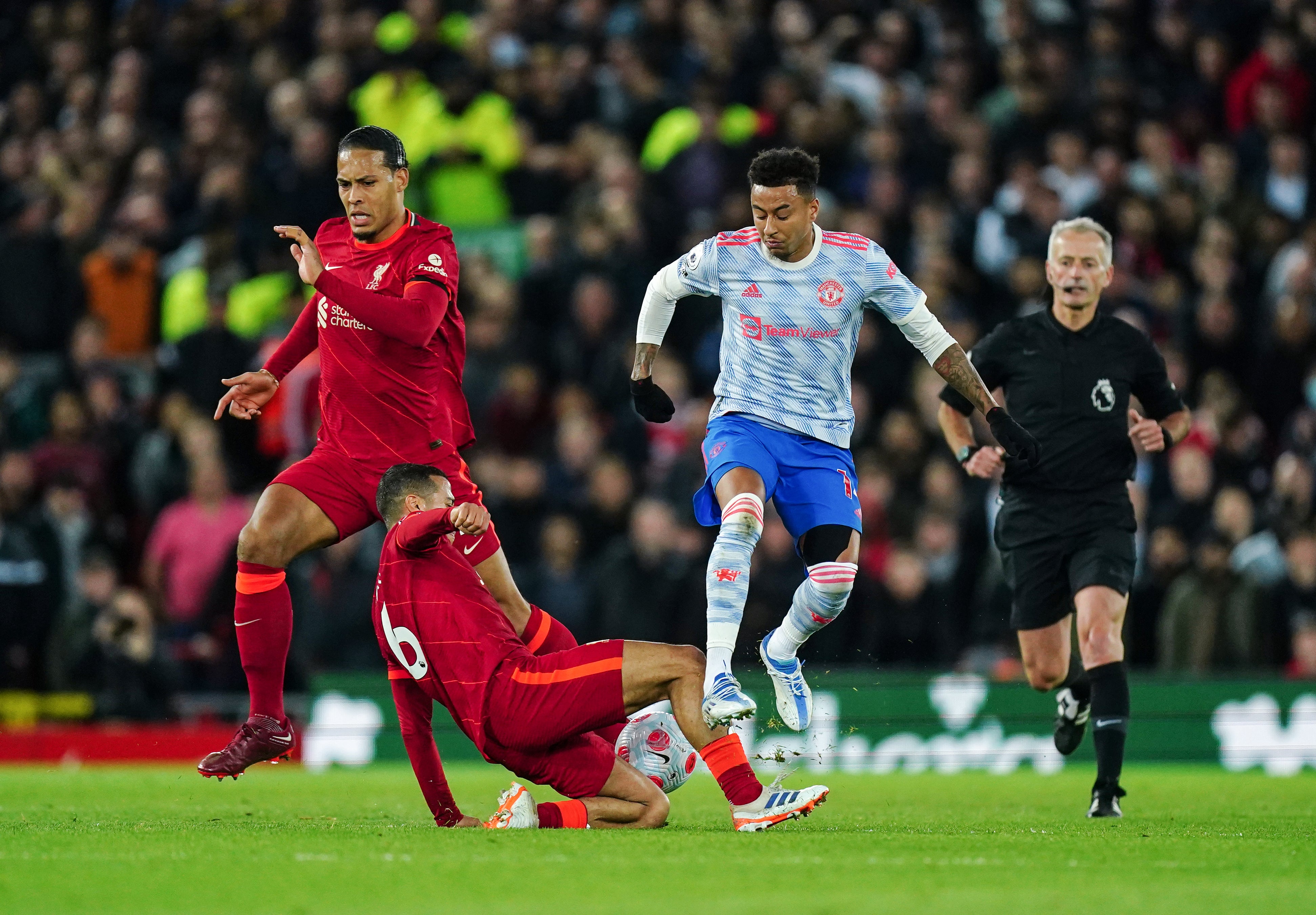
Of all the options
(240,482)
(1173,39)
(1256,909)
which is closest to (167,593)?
(240,482)

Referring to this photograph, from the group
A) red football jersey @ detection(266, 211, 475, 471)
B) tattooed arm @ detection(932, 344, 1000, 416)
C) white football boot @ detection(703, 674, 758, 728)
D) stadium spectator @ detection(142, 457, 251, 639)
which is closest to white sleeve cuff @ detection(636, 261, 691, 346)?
red football jersey @ detection(266, 211, 475, 471)

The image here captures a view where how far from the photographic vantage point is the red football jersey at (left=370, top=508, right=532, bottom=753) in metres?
7.42

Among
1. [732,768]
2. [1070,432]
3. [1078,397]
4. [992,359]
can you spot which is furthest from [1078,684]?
[732,768]

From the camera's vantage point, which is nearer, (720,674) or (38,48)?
(720,674)

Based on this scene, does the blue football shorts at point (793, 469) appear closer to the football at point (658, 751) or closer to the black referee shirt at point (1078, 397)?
the football at point (658, 751)

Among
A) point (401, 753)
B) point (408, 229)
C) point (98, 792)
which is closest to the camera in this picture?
point (408, 229)

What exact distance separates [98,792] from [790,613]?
4550 mm

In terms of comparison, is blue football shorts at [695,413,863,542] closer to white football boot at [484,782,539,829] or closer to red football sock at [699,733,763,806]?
red football sock at [699,733,763,806]

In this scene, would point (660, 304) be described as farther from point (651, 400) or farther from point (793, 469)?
point (793, 469)

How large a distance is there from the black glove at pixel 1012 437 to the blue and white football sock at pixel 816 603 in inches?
34.9

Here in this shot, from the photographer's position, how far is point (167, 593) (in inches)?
623

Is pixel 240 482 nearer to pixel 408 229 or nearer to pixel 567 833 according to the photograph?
pixel 408 229

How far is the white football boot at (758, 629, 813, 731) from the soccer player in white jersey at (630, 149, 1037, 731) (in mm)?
Answer: 12

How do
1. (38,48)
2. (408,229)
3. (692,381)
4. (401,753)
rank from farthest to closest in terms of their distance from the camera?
1. (38,48)
2. (692,381)
3. (401,753)
4. (408,229)
